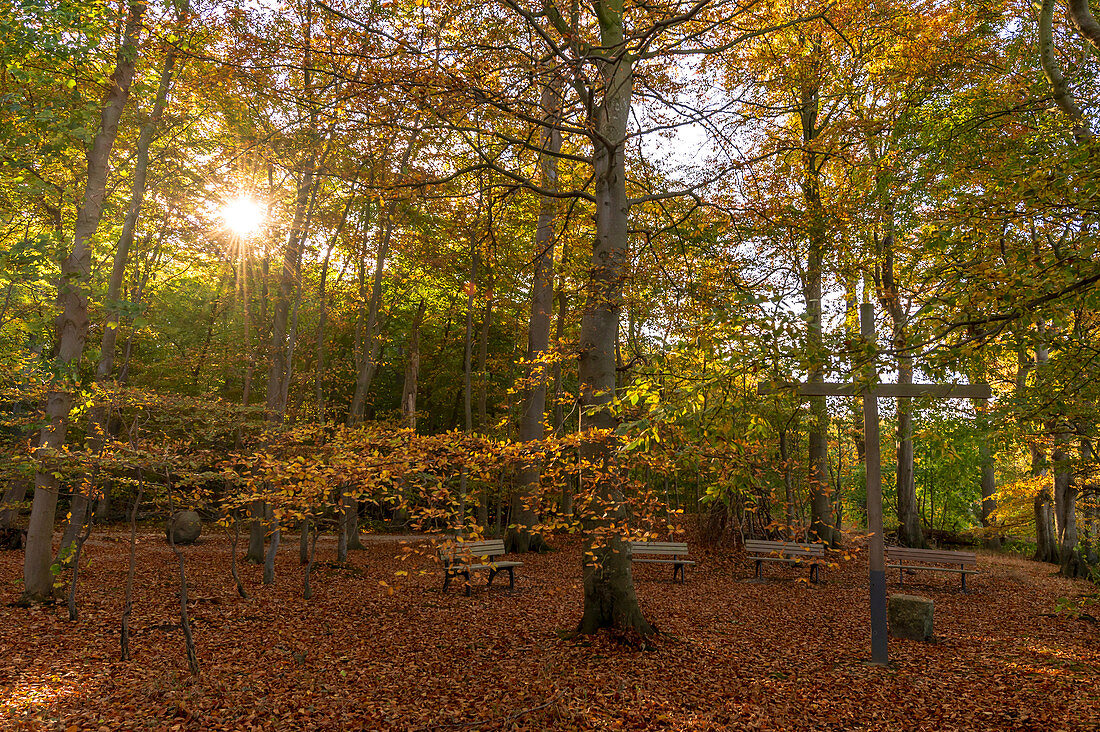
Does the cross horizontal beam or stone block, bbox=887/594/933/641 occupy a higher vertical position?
the cross horizontal beam

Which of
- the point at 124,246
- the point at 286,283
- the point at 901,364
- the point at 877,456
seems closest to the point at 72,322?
the point at 124,246

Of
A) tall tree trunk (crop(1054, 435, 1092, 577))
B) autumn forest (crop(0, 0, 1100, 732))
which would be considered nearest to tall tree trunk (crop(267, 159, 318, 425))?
autumn forest (crop(0, 0, 1100, 732))

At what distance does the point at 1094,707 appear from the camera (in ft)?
15.7

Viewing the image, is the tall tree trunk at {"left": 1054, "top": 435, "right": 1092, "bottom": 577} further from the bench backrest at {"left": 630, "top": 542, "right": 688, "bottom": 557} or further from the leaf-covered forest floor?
the bench backrest at {"left": 630, "top": 542, "right": 688, "bottom": 557}

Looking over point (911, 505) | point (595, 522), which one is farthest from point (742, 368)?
point (911, 505)

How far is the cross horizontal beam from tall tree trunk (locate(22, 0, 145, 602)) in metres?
7.58

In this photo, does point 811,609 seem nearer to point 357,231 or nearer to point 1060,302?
point 1060,302

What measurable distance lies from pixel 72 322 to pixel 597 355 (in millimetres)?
6489

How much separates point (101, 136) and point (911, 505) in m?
17.3

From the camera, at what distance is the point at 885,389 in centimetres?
544

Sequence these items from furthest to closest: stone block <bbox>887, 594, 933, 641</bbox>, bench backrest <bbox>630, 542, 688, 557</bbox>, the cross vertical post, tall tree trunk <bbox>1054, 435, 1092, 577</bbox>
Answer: tall tree trunk <bbox>1054, 435, 1092, 577</bbox> → bench backrest <bbox>630, 542, 688, 557</bbox> → stone block <bbox>887, 594, 933, 641</bbox> → the cross vertical post

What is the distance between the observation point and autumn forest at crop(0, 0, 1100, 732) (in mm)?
4570

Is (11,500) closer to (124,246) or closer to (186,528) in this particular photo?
(186,528)

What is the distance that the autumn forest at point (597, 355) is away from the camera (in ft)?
15.0
